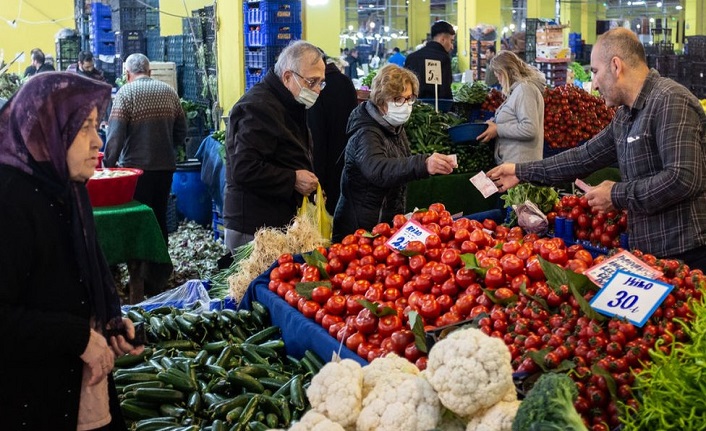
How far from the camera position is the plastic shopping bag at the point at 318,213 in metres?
4.60

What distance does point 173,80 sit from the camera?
10523 mm

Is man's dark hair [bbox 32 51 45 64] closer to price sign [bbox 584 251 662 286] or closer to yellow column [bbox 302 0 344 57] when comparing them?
yellow column [bbox 302 0 344 57]

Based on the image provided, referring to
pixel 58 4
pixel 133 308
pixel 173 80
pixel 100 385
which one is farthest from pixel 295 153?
pixel 58 4

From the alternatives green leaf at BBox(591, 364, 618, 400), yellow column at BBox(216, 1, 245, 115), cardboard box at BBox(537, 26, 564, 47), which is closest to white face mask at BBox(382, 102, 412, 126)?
green leaf at BBox(591, 364, 618, 400)

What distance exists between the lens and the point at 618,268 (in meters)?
2.79

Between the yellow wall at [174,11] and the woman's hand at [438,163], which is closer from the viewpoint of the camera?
the woman's hand at [438,163]

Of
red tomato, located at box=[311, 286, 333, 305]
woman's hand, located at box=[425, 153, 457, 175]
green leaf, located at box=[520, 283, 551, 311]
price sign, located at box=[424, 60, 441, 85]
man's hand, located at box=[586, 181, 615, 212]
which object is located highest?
price sign, located at box=[424, 60, 441, 85]

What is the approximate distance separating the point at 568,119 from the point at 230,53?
4068mm

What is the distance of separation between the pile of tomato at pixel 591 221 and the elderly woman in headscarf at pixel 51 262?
278cm

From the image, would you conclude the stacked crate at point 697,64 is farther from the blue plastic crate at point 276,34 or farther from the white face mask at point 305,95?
the white face mask at point 305,95

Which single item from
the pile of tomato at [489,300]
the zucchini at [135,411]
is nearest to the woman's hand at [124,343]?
the zucchini at [135,411]

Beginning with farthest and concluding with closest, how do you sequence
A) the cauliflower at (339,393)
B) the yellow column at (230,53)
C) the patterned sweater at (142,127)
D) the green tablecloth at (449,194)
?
the yellow column at (230,53) < the patterned sweater at (142,127) < the green tablecloth at (449,194) < the cauliflower at (339,393)

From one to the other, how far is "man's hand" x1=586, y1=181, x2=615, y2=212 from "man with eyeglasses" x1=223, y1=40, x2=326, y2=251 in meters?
1.45

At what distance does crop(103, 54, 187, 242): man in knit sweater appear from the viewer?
718 centimetres
